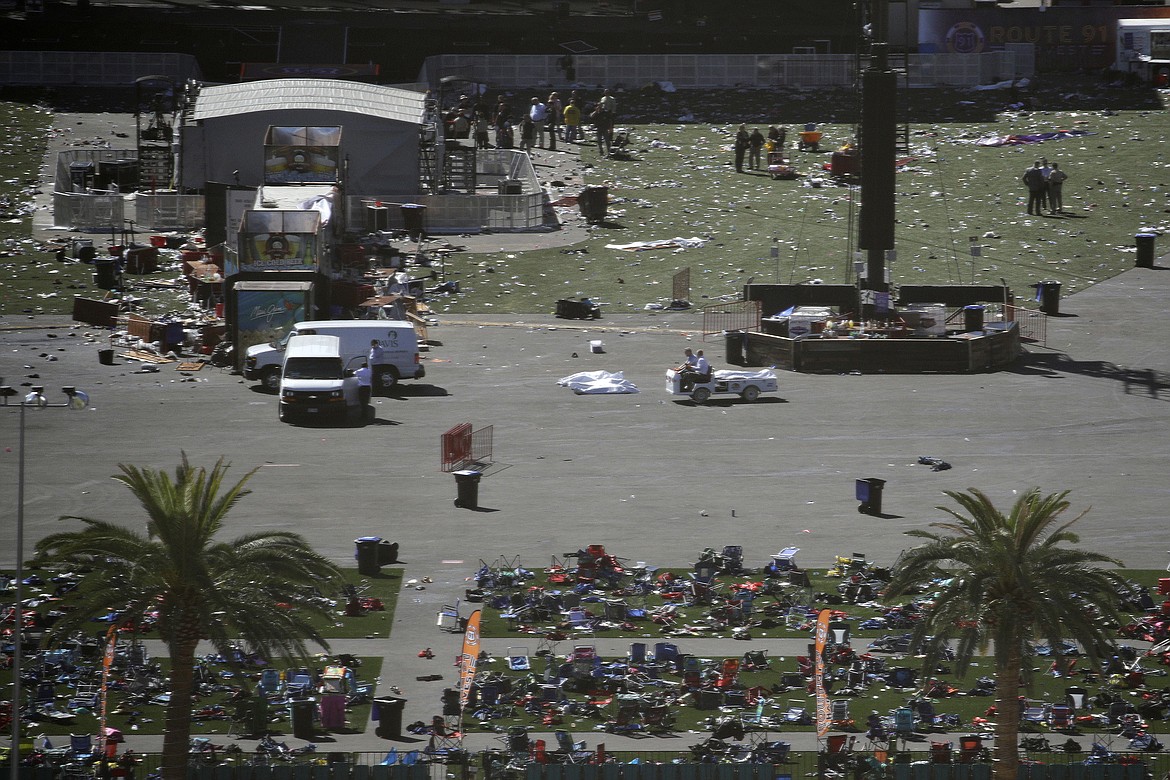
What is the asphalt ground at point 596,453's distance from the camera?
32.8 m

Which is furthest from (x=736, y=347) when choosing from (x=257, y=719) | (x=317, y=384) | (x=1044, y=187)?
(x=257, y=719)

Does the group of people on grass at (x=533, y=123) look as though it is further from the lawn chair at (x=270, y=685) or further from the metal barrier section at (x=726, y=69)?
the lawn chair at (x=270, y=685)

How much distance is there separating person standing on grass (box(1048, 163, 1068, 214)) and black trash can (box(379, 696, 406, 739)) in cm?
4374

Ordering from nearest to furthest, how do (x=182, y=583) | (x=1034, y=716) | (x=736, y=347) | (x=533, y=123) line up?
(x=182, y=583)
(x=1034, y=716)
(x=736, y=347)
(x=533, y=123)

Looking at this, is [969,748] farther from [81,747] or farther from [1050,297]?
[1050,297]

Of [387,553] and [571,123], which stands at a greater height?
[571,123]

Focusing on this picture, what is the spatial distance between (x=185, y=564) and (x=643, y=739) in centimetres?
673

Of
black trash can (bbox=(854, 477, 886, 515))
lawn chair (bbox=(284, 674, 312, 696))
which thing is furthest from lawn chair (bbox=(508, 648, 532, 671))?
black trash can (bbox=(854, 477, 886, 515))

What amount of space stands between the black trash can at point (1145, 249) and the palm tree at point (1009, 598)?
37.8 m

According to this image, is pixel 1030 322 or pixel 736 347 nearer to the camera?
pixel 736 347

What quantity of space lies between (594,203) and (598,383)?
19340 mm

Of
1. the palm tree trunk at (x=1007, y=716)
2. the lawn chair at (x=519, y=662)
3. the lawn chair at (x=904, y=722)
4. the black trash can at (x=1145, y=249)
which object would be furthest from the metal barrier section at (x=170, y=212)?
the palm tree trunk at (x=1007, y=716)

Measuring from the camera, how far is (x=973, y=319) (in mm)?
48938

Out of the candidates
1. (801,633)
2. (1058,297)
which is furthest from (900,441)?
(1058,297)
